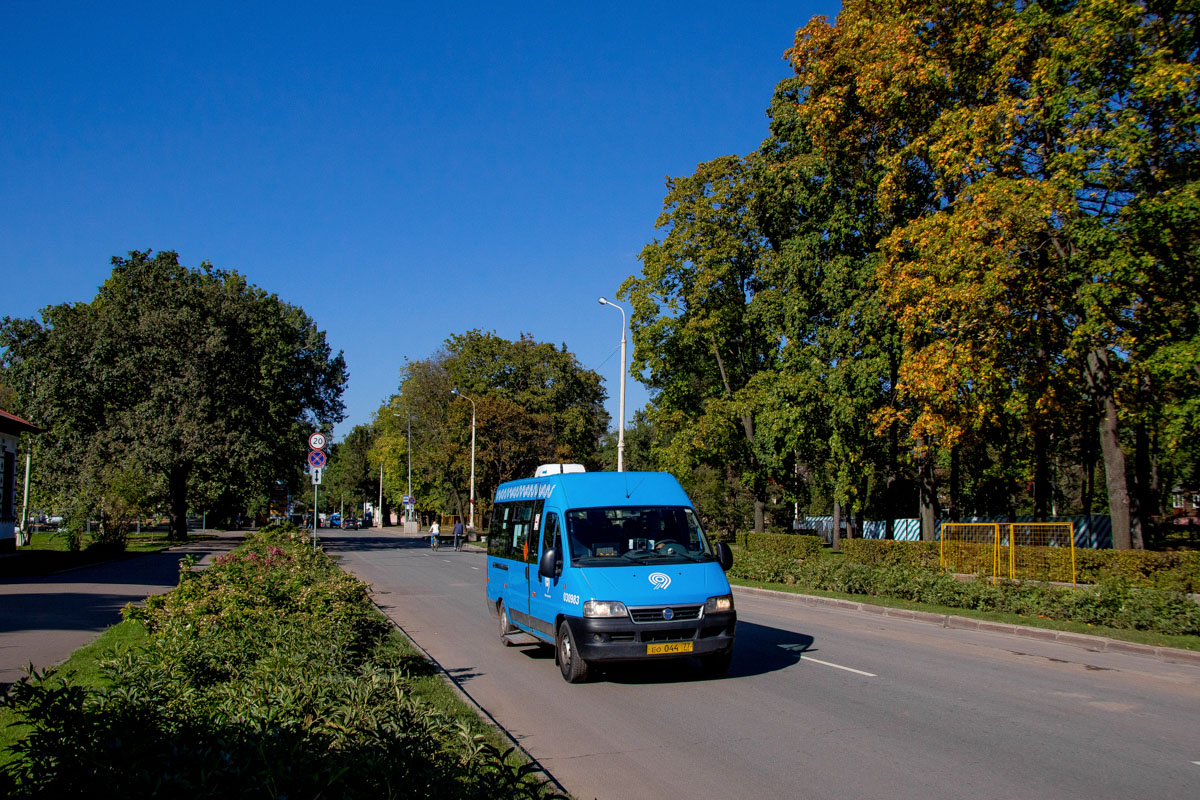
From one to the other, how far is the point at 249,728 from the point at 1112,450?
918 inches

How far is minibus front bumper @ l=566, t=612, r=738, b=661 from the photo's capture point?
914cm

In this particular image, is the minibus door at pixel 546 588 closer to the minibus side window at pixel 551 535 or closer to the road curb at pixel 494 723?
the minibus side window at pixel 551 535

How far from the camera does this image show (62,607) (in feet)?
50.7

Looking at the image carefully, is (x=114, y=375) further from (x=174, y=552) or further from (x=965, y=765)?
(x=965, y=765)

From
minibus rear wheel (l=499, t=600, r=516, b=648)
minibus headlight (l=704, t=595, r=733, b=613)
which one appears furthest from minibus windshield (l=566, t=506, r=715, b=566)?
minibus rear wheel (l=499, t=600, r=516, b=648)

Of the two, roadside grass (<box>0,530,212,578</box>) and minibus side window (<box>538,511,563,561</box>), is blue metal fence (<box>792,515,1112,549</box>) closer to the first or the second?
minibus side window (<box>538,511,563,561</box>)

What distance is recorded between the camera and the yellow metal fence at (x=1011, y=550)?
2061 cm

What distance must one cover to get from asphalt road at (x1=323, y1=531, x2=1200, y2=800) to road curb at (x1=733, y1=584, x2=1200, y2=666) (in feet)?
0.83

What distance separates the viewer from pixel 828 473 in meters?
32.8

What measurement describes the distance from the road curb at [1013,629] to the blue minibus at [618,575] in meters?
6.28

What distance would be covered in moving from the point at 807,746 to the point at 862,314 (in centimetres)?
2382

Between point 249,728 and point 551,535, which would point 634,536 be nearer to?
point 551,535

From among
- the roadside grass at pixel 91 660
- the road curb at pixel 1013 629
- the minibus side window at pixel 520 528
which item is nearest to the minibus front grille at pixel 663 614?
the minibus side window at pixel 520 528

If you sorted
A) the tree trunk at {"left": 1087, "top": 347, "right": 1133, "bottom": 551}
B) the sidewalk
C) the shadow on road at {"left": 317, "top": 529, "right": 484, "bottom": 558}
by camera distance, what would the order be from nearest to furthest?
the sidewalk, the tree trunk at {"left": 1087, "top": 347, "right": 1133, "bottom": 551}, the shadow on road at {"left": 317, "top": 529, "right": 484, "bottom": 558}
